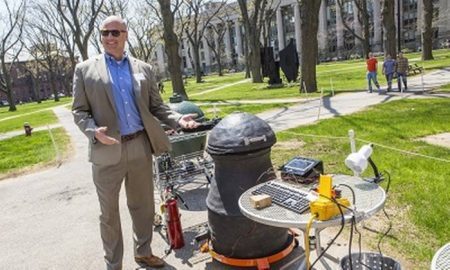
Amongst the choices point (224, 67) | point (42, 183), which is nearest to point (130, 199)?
point (42, 183)

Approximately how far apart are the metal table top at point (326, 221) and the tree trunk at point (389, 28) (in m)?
21.7

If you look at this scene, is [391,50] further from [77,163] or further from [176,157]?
[176,157]

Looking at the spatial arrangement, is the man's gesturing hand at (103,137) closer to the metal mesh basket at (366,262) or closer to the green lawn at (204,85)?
the metal mesh basket at (366,262)

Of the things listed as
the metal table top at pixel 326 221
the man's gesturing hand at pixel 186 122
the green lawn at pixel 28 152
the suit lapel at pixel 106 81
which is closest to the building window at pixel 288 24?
the green lawn at pixel 28 152

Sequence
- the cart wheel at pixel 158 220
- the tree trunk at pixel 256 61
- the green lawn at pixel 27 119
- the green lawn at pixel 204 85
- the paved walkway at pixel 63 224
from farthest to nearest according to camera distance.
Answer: the green lawn at pixel 204 85
the tree trunk at pixel 256 61
the green lawn at pixel 27 119
the cart wheel at pixel 158 220
the paved walkway at pixel 63 224

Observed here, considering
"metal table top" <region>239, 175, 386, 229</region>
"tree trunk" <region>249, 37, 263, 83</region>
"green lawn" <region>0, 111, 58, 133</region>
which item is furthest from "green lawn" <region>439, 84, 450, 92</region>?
"green lawn" <region>0, 111, 58, 133</region>

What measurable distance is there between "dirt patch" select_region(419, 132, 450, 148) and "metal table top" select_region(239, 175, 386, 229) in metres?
5.77

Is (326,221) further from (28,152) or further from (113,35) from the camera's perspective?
(28,152)

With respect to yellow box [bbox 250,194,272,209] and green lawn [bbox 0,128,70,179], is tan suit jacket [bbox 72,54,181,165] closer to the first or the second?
yellow box [bbox 250,194,272,209]

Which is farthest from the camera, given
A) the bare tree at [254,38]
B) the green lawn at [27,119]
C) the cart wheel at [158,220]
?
the bare tree at [254,38]

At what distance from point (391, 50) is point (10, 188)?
20.4m

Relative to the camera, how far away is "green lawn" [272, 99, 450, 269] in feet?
14.9

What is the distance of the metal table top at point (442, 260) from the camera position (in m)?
2.71

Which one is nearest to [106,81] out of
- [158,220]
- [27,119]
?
[158,220]
